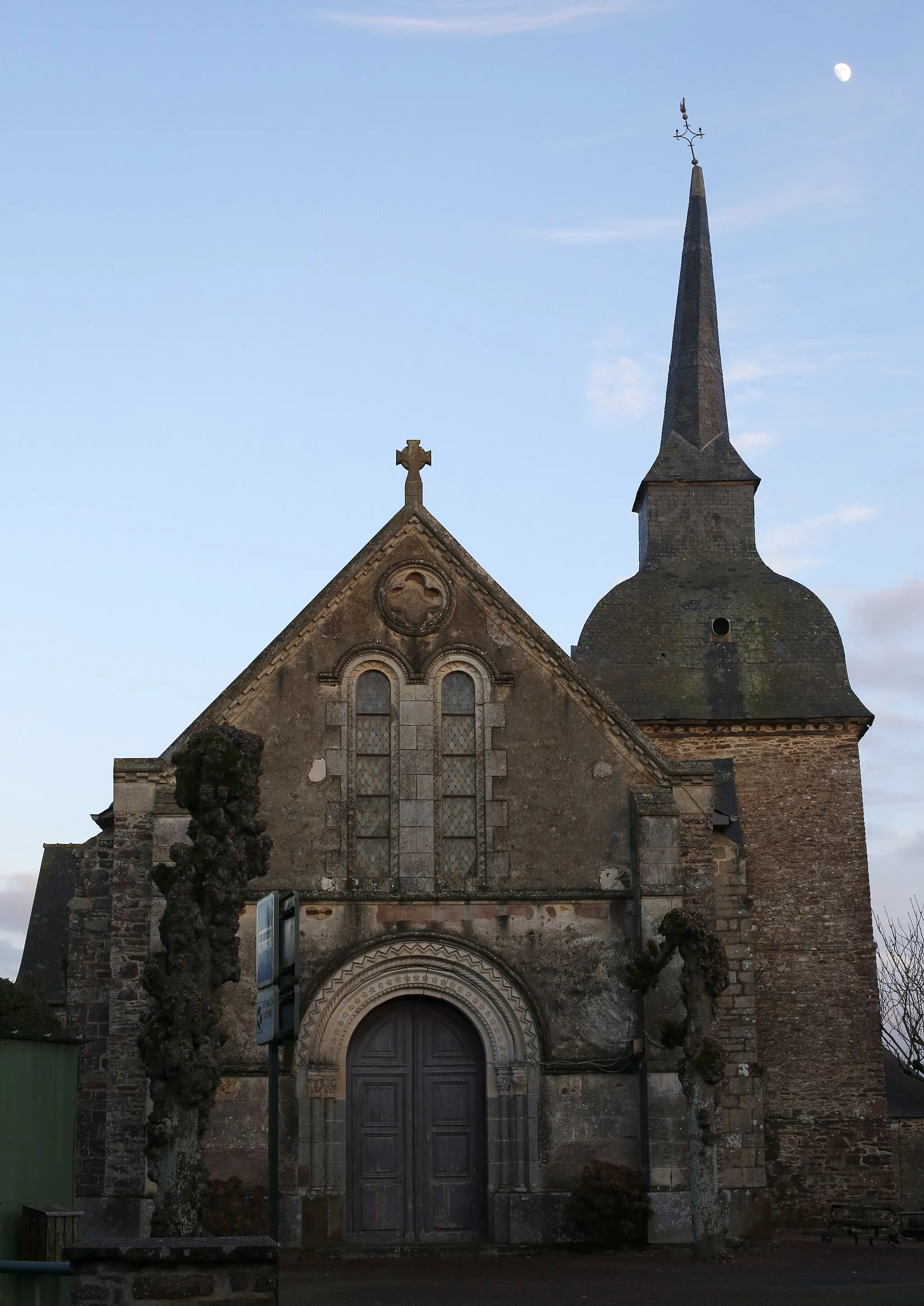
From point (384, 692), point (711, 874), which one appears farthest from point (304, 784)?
point (711, 874)

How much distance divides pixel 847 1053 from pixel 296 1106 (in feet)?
41.0

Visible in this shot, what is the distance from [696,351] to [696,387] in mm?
1063

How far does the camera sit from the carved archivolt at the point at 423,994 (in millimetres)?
18875

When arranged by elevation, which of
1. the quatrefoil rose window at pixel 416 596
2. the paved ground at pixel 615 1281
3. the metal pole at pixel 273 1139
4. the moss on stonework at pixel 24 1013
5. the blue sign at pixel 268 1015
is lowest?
the paved ground at pixel 615 1281

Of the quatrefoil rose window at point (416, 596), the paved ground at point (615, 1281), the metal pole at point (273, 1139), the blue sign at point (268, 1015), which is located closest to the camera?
the metal pole at point (273, 1139)

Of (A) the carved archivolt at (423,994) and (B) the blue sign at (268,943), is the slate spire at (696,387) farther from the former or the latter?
(B) the blue sign at (268,943)

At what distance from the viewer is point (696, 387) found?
1331 inches

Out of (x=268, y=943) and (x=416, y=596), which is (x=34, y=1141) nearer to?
(x=268, y=943)

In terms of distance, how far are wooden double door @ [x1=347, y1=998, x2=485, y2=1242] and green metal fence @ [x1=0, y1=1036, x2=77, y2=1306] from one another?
7.21 m

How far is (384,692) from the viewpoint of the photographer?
66.4 feet

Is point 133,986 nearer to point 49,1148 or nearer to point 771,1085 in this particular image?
point 49,1148

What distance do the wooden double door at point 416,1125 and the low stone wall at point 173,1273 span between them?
10235mm

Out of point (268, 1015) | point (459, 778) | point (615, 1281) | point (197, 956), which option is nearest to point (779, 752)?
point (459, 778)

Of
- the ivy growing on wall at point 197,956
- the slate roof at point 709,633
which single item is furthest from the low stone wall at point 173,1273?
the slate roof at point 709,633
